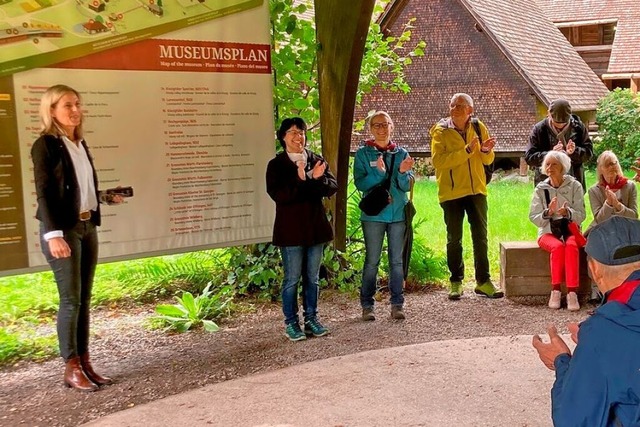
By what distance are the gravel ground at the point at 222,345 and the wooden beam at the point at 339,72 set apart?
1.24m

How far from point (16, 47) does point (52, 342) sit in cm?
240

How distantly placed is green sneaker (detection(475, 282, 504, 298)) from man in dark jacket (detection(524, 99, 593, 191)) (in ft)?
3.77

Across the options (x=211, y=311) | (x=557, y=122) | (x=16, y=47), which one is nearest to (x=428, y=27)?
(x=557, y=122)

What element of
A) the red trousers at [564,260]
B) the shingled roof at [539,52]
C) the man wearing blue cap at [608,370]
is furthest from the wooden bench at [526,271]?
the shingled roof at [539,52]

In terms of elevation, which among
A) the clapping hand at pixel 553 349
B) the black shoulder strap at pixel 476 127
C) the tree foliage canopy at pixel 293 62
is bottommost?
the clapping hand at pixel 553 349

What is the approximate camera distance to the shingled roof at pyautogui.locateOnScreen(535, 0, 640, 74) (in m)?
21.0

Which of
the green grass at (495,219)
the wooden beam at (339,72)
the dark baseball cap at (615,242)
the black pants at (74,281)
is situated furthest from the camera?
the green grass at (495,219)

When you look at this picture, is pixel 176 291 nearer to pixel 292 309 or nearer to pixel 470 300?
pixel 292 309

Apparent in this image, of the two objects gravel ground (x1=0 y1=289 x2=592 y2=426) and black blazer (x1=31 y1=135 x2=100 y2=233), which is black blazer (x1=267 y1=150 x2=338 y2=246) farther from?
black blazer (x1=31 y1=135 x2=100 y2=233)

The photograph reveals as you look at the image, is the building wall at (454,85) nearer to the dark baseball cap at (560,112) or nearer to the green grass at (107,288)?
the green grass at (107,288)

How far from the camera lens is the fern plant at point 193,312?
19.5 ft

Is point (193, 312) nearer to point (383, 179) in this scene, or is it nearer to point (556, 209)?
point (383, 179)

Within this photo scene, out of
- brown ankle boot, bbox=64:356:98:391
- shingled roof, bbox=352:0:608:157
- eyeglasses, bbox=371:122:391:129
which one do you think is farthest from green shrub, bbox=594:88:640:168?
brown ankle boot, bbox=64:356:98:391

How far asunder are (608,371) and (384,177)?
3881 mm
